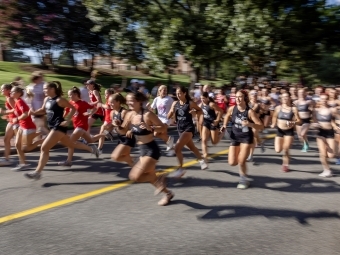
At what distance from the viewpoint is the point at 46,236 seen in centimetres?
463

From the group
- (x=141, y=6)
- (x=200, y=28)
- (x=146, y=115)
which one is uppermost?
(x=141, y=6)

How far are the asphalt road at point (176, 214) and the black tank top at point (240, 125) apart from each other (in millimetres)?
902

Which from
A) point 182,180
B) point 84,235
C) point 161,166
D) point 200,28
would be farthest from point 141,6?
point 84,235

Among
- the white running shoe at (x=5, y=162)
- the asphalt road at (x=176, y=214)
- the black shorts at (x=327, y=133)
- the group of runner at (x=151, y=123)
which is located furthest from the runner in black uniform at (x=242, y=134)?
the white running shoe at (x=5, y=162)

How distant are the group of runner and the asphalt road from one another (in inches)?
14.2

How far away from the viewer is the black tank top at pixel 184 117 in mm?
7703

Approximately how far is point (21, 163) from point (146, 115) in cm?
381

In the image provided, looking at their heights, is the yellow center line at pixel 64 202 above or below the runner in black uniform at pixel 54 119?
below

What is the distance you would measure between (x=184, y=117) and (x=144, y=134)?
7.10 feet

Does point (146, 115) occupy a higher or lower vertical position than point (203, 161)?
higher

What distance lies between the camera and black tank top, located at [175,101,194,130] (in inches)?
303

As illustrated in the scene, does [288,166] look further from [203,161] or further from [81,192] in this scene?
[81,192]

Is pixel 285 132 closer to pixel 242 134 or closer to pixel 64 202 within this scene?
pixel 242 134

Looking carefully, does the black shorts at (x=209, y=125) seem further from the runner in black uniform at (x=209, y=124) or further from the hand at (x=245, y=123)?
the hand at (x=245, y=123)
